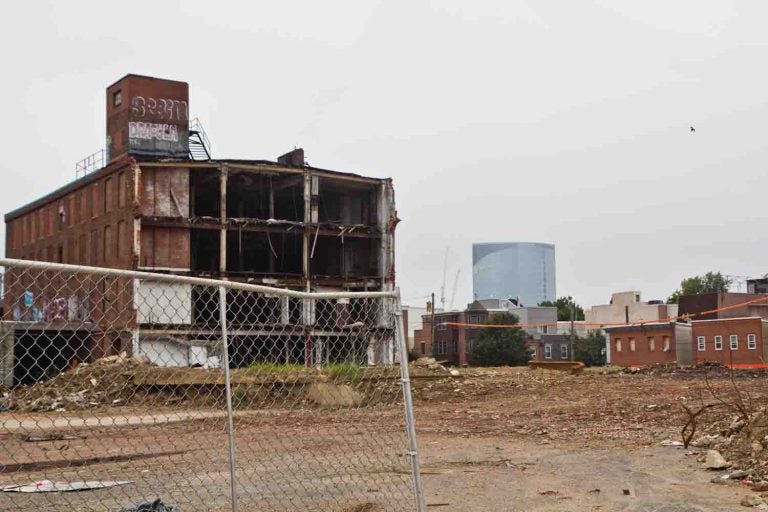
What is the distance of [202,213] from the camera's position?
5547 centimetres

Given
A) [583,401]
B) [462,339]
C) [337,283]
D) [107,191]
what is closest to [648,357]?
[462,339]

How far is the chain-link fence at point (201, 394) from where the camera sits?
20.9 ft

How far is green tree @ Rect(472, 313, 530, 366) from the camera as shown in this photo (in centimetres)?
8169

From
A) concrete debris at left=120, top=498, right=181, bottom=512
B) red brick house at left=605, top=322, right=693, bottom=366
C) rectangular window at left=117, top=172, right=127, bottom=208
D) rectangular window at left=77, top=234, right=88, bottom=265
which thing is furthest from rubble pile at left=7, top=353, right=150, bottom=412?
red brick house at left=605, top=322, right=693, bottom=366

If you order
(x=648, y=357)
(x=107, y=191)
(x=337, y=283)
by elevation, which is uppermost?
(x=107, y=191)

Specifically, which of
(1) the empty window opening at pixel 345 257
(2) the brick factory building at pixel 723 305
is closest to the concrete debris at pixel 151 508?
(1) the empty window opening at pixel 345 257

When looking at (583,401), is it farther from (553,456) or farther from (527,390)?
(553,456)

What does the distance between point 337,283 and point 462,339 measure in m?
42.8

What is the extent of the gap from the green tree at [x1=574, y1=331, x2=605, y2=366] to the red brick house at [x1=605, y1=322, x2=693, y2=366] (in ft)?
47.3

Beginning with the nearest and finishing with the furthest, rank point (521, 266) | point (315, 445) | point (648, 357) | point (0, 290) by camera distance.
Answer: point (0, 290)
point (315, 445)
point (648, 357)
point (521, 266)

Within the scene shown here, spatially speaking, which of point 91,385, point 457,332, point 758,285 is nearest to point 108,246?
point 91,385

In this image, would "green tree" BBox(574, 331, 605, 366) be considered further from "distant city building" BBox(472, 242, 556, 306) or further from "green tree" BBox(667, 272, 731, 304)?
"distant city building" BBox(472, 242, 556, 306)

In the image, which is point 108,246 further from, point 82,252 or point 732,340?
point 732,340

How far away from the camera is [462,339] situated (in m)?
92.9
